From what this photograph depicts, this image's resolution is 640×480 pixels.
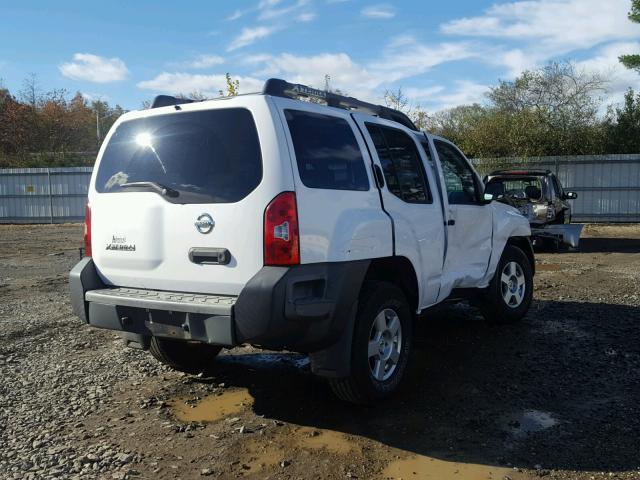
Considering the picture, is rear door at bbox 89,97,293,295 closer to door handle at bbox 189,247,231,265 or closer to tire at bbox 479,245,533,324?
door handle at bbox 189,247,231,265

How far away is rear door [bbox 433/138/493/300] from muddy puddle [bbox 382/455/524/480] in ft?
6.33

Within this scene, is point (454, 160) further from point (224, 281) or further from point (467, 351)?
point (224, 281)

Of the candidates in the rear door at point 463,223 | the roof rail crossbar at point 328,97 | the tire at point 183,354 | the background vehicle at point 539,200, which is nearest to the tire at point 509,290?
the rear door at point 463,223

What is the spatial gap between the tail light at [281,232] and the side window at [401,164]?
45.5 inches

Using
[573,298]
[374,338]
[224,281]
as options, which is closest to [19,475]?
[224,281]

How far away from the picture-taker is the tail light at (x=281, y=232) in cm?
351

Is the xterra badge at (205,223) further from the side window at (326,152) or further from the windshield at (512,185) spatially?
the windshield at (512,185)

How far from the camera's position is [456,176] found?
225 inches

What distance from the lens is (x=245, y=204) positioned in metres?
3.58

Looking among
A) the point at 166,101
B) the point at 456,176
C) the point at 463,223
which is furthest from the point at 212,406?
the point at 456,176

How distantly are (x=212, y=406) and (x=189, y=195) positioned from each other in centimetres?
161

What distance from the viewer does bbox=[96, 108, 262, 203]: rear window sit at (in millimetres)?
3672

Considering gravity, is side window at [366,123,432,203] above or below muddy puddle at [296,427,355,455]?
above

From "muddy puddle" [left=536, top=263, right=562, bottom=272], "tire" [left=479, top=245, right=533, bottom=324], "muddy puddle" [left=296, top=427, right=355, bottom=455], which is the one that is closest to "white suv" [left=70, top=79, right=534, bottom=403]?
"muddy puddle" [left=296, top=427, right=355, bottom=455]
